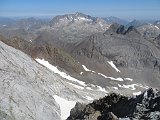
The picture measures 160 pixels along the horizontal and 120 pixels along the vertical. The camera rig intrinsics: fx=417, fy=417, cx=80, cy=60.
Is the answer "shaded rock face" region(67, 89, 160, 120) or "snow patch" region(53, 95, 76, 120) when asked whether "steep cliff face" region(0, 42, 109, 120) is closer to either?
"snow patch" region(53, 95, 76, 120)

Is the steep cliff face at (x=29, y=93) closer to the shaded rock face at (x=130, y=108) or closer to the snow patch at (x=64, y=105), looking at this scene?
the snow patch at (x=64, y=105)

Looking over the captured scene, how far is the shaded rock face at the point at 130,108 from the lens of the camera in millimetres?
26566

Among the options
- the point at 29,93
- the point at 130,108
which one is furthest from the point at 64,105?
the point at 130,108

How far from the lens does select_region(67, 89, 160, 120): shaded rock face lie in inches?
1046

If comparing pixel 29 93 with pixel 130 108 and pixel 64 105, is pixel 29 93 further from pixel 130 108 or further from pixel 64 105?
pixel 130 108

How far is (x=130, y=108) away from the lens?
28.7m

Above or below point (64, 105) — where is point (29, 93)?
above

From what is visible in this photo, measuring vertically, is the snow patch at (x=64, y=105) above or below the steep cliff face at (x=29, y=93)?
below

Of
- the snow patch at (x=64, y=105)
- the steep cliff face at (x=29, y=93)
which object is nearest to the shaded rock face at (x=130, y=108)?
the steep cliff face at (x=29, y=93)

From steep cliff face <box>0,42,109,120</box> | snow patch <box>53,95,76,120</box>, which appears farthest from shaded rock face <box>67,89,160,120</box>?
snow patch <box>53,95,76,120</box>

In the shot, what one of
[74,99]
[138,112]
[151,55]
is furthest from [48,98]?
[151,55]

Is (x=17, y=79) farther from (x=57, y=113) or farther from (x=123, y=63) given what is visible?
(x=123, y=63)

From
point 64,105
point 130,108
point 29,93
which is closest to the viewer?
point 130,108

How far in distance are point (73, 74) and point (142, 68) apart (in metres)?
53.9
